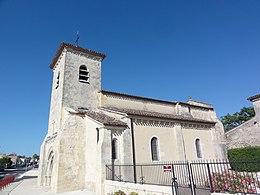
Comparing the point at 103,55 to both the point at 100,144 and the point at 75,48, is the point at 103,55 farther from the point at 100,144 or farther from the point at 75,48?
the point at 100,144

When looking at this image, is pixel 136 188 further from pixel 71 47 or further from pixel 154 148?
pixel 71 47

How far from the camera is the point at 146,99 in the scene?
19.6m

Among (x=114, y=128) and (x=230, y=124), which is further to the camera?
(x=230, y=124)

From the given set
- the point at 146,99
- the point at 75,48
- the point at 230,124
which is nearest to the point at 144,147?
the point at 146,99

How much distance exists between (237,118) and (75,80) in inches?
1617

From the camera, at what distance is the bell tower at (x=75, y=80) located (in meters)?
16.2

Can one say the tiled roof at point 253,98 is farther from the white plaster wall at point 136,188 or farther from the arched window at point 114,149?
the white plaster wall at point 136,188

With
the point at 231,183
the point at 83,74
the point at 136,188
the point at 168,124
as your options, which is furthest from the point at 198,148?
the point at 83,74

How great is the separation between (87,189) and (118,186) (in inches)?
176

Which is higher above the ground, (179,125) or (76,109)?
(76,109)

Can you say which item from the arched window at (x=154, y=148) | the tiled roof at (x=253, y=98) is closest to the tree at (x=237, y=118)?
the tiled roof at (x=253, y=98)

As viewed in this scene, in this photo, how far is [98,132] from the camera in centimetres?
1289

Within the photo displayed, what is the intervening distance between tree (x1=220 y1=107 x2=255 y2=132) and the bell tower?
38.3 meters

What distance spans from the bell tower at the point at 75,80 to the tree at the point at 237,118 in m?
38.3
